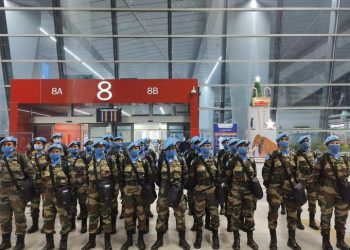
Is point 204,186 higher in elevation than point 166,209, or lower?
higher

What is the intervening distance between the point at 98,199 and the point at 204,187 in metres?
1.68

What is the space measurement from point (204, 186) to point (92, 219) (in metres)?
1.82

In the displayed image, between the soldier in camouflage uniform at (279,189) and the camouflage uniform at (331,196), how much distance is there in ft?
1.38

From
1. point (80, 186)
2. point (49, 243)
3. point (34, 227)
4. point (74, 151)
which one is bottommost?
point (34, 227)

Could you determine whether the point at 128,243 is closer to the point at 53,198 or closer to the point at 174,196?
the point at 174,196

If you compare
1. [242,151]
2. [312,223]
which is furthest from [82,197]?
[312,223]

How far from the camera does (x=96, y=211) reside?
4.97 meters

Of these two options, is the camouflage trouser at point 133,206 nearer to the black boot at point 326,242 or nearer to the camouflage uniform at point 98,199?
the camouflage uniform at point 98,199

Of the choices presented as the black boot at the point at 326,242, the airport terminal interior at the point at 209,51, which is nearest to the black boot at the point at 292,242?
the black boot at the point at 326,242

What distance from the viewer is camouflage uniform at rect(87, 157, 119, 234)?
4906mm

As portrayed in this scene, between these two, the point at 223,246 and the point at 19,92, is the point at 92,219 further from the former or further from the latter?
the point at 19,92

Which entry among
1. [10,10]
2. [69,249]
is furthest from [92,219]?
[10,10]

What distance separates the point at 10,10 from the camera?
1405 centimetres

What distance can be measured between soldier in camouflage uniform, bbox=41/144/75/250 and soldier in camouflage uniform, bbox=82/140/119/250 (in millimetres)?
360
